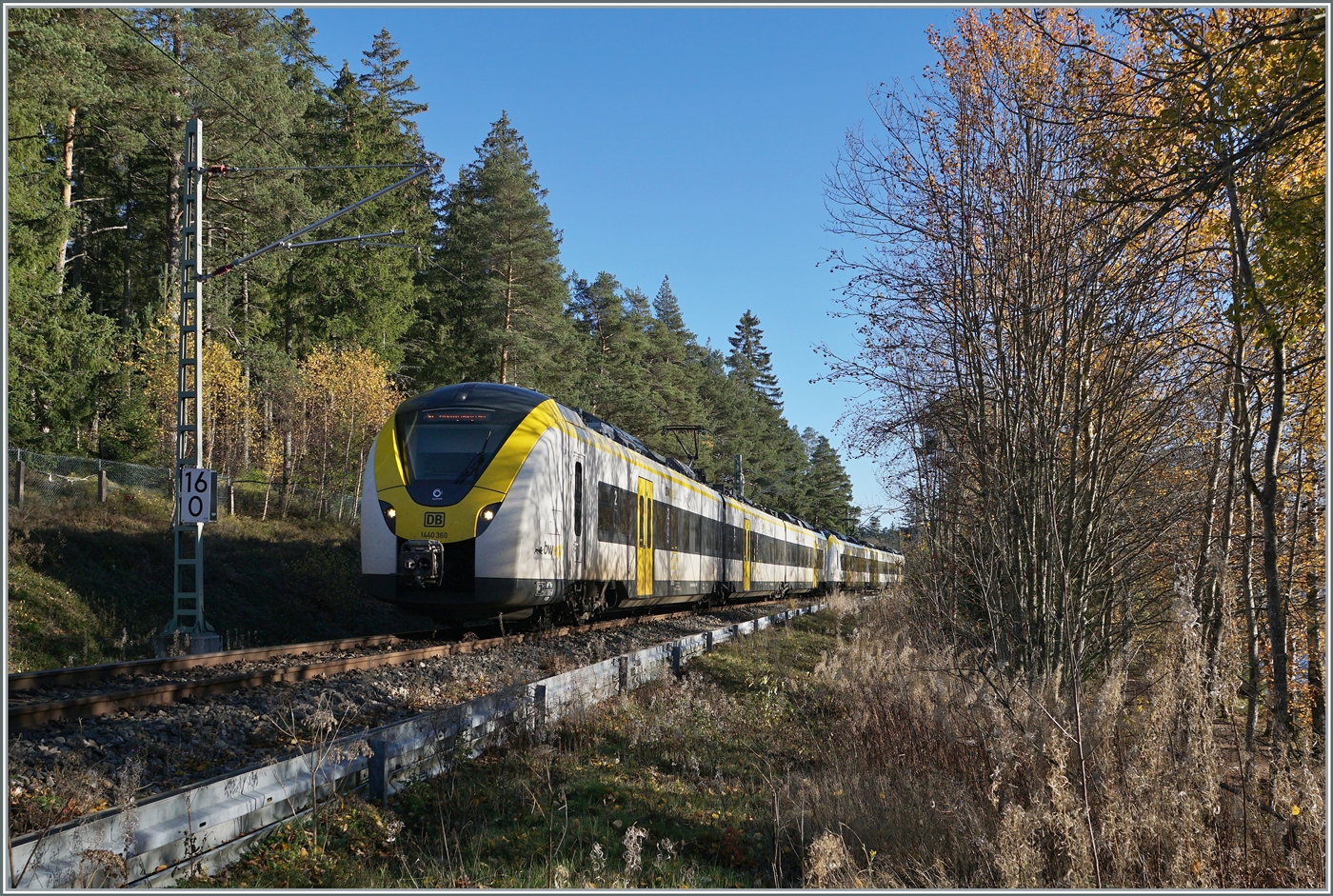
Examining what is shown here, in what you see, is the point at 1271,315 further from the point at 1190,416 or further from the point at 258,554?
the point at 258,554

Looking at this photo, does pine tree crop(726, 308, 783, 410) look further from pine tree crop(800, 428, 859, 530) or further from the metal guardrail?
the metal guardrail

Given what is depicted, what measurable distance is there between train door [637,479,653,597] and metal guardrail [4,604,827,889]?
916 cm

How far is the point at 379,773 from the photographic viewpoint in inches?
215

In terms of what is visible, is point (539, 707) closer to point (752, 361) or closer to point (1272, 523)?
point (1272, 523)

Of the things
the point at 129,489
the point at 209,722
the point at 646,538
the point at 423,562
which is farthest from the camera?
the point at 129,489

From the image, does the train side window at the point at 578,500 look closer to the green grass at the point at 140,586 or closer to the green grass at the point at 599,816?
the green grass at the point at 599,816

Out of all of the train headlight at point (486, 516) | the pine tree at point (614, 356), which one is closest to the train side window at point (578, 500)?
the train headlight at point (486, 516)

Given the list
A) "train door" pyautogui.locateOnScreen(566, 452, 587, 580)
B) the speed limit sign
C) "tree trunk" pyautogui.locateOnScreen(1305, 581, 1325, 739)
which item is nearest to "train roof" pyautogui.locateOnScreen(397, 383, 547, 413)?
"train door" pyautogui.locateOnScreen(566, 452, 587, 580)

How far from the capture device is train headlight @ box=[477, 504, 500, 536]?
1180 cm

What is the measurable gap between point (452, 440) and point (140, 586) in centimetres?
882

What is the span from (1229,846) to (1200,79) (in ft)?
18.6

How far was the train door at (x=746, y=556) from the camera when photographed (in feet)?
87.2

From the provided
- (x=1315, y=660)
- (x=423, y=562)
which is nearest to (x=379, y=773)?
(x=423, y=562)

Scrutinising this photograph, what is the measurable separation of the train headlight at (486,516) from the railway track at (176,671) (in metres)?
1.49
